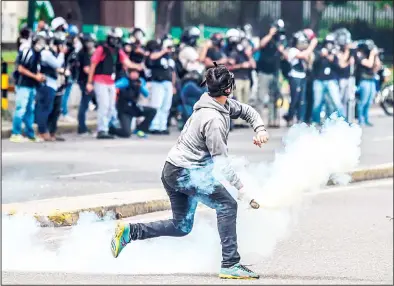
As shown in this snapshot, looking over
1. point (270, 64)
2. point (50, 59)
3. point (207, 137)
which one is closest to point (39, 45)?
point (50, 59)

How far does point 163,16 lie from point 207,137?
2351 cm

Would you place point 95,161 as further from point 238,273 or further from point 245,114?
point 238,273

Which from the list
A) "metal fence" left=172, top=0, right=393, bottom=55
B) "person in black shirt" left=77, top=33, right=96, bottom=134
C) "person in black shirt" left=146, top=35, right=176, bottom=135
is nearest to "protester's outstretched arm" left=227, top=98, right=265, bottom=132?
"person in black shirt" left=77, top=33, right=96, bottom=134

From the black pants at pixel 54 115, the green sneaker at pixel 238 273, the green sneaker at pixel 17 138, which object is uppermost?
the green sneaker at pixel 238 273

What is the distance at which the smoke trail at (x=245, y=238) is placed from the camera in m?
9.08

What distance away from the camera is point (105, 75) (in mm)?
20203

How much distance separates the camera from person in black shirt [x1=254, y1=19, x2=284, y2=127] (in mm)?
23562

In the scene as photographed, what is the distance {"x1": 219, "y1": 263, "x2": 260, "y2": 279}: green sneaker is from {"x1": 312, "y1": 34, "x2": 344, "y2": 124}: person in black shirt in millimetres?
14780

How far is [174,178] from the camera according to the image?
8.67m

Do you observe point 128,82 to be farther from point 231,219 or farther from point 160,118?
point 231,219

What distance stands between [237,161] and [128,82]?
10645 millimetres

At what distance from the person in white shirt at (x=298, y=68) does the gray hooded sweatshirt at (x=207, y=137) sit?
14.6 meters

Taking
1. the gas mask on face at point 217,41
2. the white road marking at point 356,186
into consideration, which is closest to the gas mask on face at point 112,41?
the gas mask on face at point 217,41

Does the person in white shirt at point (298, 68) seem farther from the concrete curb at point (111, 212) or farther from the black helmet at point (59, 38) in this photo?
the concrete curb at point (111, 212)
